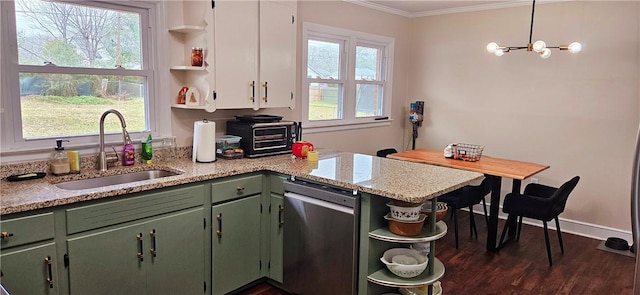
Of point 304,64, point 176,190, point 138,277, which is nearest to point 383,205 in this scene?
point 176,190

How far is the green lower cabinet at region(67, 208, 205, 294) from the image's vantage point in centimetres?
213

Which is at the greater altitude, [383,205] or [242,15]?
[242,15]

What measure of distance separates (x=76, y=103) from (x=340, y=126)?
250 cm

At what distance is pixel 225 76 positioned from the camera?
3084mm

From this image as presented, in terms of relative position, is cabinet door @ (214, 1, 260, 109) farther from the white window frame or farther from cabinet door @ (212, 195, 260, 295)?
cabinet door @ (212, 195, 260, 295)

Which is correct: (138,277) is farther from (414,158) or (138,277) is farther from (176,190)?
(414,158)

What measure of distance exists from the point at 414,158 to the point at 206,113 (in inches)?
79.0

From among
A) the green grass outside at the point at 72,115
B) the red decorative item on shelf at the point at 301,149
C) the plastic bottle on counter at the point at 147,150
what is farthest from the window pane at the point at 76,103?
the red decorative item on shelf at the point at 301,149

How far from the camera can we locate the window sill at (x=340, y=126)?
418 cm

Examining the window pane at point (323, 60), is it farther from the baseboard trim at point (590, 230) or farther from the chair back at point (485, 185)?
Result: the baseboard trim at point (590, 230)

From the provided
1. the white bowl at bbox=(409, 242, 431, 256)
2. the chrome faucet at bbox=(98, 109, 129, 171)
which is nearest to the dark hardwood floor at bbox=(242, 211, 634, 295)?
the white bowl at bbox=(409, 242, 431, 256)

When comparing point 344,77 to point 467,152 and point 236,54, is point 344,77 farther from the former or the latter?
point 236,54

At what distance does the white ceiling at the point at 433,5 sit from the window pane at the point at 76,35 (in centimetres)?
231

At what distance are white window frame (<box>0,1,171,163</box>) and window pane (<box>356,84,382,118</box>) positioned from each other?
2334 millimetres
